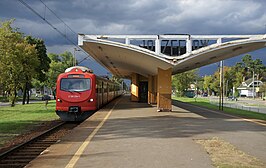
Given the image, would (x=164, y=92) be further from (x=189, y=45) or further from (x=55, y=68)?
(x=55, y=68)

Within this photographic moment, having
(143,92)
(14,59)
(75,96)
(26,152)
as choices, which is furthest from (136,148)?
(143,92)

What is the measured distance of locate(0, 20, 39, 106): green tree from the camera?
27453 mm

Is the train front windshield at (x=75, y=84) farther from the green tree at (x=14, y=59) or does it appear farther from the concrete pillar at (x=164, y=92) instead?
the green tree at (x=14, y=59)

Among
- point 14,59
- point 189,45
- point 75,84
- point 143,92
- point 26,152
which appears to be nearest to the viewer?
point 26,152

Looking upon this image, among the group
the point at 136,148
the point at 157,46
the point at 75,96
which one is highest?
the point at 157,46

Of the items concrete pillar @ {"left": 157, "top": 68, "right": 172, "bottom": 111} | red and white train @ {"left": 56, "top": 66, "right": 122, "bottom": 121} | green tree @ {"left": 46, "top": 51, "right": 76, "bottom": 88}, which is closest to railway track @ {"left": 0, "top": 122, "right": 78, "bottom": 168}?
red and white train @ {"left": 56, "top": 66, "right": 122, "bottom": 121}

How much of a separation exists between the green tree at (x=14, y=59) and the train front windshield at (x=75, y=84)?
993 cm

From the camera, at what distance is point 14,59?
29.8 metres

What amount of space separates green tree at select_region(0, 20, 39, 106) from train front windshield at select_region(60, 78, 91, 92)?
391 inches

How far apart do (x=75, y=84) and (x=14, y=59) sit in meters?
13.0

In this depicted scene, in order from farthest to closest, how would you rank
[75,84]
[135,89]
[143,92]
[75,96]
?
[135,89] → [143,92] → [75,84] → [75,96]

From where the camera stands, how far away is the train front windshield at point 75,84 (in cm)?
1906

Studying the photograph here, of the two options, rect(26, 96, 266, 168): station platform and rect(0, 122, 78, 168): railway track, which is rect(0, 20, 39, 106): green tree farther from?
rect(26, 96, 266, 168): station platform

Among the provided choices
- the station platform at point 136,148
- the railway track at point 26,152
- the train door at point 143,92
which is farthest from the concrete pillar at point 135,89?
the station platform at point 136,148
